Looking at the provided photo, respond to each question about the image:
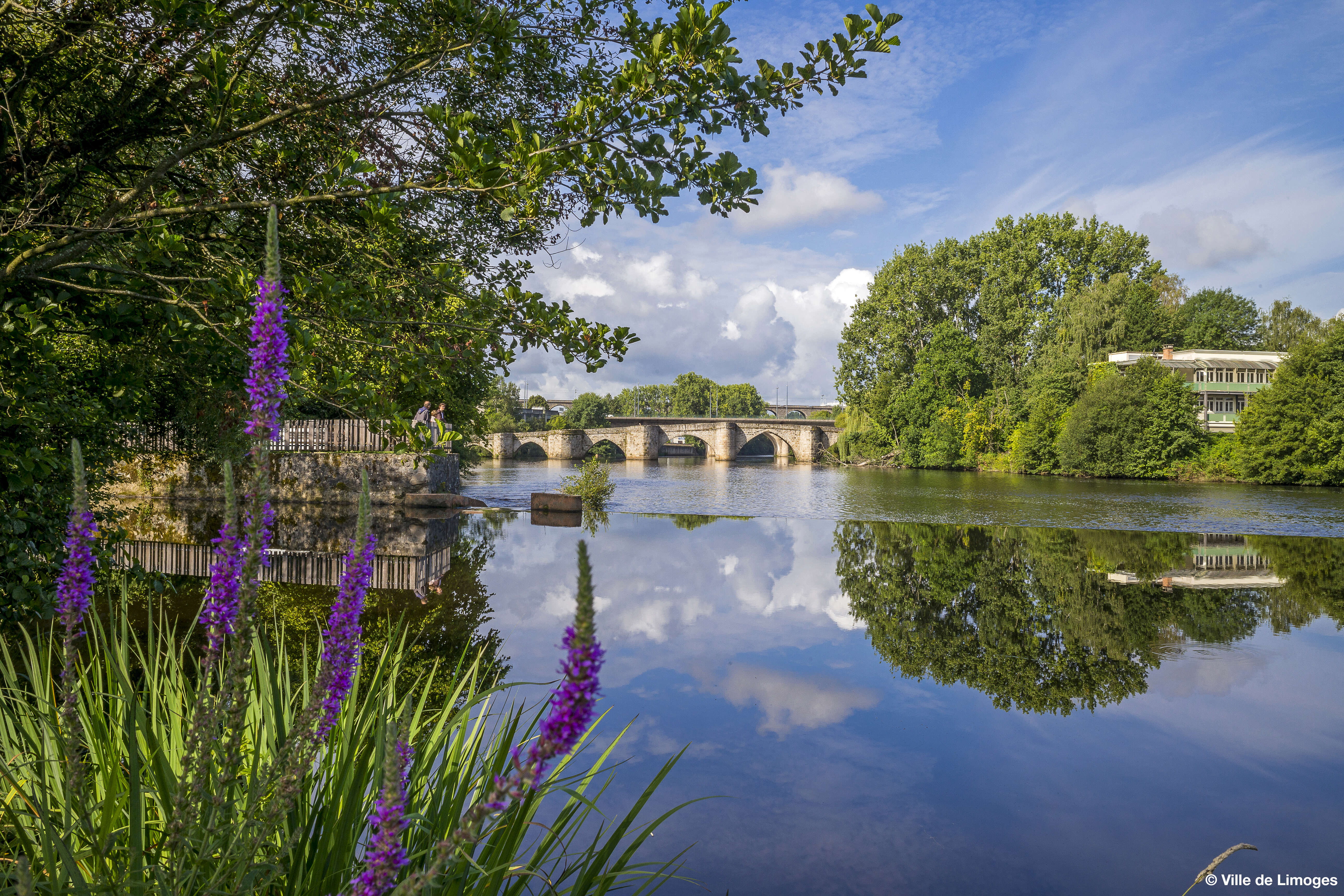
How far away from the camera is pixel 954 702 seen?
620cm

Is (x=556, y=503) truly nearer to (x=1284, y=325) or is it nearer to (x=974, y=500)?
(x=974, y=500)

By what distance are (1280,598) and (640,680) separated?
34.1 ft

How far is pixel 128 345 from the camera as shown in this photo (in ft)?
17.0

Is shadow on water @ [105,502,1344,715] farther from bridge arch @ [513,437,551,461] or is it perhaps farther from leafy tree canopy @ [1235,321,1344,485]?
bridge arch @ [513,437,551,461]

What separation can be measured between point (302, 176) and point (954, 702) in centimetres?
687

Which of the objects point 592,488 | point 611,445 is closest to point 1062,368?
point 592,488

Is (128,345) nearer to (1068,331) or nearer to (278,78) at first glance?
(278,78)

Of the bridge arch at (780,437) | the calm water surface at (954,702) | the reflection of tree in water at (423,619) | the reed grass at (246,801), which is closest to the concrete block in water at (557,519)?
the calm water surface at (954,702)

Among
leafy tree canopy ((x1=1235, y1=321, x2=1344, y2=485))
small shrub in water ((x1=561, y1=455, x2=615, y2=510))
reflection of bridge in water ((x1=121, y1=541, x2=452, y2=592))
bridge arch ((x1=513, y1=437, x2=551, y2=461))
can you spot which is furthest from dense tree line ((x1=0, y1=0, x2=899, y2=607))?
bridge arch ((x1=513, y1=437, x2=551, y2=461))

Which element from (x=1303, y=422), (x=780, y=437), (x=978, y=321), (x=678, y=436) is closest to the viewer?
(x=1303, y=422)

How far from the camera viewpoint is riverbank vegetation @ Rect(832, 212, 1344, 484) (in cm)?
3859

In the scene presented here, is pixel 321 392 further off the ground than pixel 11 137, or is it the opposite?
pixel 11 137

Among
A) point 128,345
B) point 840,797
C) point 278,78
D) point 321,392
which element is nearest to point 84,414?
point 128,345

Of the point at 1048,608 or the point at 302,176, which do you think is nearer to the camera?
the point at 302,176
